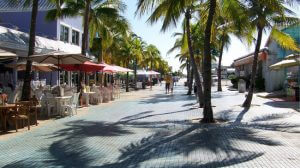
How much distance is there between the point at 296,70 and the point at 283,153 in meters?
23.0

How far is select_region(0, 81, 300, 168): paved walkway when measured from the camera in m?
7.57

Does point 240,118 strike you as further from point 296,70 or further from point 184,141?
point 296,70

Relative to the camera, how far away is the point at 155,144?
30.7ft

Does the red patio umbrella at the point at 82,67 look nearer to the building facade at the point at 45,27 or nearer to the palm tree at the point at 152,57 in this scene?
the building facade at the point at 45,27

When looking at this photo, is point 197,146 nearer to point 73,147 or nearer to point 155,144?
point 155,144

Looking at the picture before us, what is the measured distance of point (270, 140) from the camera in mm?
9758

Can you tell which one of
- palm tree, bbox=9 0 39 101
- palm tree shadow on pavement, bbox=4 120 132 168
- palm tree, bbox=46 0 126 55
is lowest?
palm tree shadow on pavement, bbox=4 120 132 168

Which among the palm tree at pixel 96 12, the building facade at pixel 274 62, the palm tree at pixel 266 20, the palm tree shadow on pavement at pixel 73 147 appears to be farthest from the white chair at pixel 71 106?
the building facade at pixel 274 62

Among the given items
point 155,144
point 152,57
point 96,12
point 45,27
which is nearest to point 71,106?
point 155,144

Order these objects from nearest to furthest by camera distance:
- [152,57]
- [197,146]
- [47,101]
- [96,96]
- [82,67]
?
[197,146]
[47,101]
[82,67]
[96,96]
[152,57]

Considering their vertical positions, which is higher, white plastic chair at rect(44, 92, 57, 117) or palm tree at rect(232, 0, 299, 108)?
palm tree at rect(232, 0, 299, 108)

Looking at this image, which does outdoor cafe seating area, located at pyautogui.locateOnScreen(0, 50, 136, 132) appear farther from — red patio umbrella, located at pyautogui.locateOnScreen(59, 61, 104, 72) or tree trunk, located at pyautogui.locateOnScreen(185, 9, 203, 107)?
tree trunk, located at pyautogui.locateOnScreen(185, 9, 203, 107)

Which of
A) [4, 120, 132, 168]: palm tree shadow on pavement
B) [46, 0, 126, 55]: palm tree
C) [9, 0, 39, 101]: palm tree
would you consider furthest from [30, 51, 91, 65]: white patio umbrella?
[46, 0, 126, 55]: palm tree

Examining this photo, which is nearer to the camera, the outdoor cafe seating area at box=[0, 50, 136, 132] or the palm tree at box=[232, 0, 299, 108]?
the outdoor cafe seating area at box=[0, 50, 136, 132]
